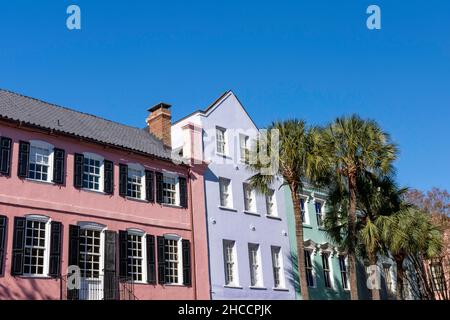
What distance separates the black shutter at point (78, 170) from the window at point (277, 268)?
11575 mm

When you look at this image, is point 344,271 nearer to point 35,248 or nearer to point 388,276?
point 388,276

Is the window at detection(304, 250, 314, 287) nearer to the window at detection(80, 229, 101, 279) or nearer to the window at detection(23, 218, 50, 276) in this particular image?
the window at detection(80, 229, 101, 279)

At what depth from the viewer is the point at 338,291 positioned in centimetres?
3102

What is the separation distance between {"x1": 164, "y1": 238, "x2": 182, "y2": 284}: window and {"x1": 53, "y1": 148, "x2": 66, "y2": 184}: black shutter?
18.0 feet

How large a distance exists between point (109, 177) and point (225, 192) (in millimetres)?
7045

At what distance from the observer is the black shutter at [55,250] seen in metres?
19.0

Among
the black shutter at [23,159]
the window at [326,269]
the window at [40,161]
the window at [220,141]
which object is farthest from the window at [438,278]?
the black shutter at [23,159]

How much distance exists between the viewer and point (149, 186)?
77.5 ft

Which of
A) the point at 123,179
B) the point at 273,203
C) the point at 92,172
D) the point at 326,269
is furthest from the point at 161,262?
the point at 326,269

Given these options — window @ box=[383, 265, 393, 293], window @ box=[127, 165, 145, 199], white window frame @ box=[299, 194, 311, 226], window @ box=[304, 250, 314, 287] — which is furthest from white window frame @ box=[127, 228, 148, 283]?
window @ box=[383, 265, 393, 293]

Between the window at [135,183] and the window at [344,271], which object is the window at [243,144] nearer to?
the window at [135,183]

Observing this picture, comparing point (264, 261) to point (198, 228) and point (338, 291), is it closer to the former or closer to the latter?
point (198, 228)
